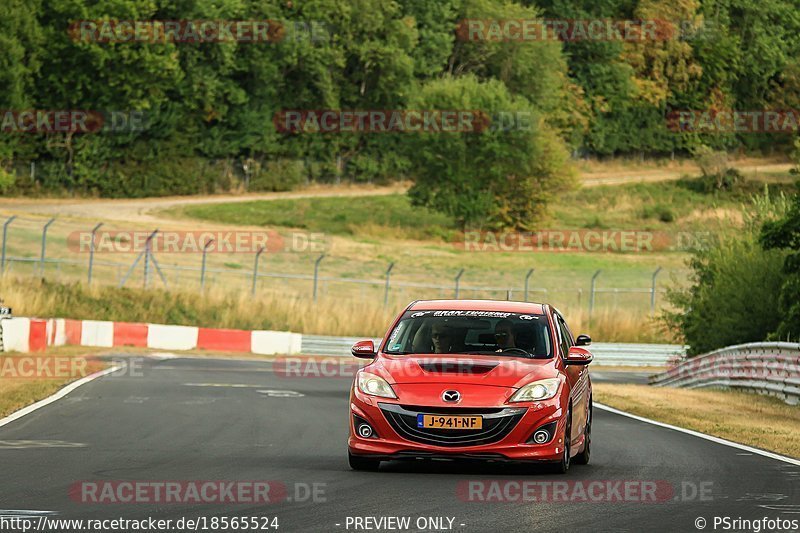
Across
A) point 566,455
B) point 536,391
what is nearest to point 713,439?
point 566,455

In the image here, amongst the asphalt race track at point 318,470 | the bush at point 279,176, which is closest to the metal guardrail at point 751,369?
the asphalt race track at point 318,470

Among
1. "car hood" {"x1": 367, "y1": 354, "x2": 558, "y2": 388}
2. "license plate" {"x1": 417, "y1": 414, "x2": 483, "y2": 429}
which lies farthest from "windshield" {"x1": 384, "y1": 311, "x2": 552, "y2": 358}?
"license plate" {"x1": 417, "y1": 414, "x2": 483, "y2": 429}

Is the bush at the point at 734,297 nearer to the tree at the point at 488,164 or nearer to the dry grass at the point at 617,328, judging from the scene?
the dry grass at the point at 617,328

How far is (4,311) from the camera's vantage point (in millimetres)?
30938

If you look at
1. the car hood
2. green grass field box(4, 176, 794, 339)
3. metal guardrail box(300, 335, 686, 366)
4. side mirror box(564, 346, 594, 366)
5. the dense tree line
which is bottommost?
metal guardrail box(300, 335, 686, 366)

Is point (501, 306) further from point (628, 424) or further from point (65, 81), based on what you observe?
point (65, 81)

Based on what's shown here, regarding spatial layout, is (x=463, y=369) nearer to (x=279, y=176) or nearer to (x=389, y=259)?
(x=389, y=259)

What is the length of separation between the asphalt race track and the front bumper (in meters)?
0.20

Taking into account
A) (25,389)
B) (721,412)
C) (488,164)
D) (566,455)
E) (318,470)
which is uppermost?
(488,164)

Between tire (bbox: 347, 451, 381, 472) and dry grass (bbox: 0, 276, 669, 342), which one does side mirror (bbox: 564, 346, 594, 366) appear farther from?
dry grass (bbox: 0, 276, 669, 342)

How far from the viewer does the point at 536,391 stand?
40.4ft

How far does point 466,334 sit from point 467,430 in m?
1.76

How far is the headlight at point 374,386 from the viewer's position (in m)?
12.3

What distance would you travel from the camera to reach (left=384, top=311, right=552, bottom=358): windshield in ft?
43.6
